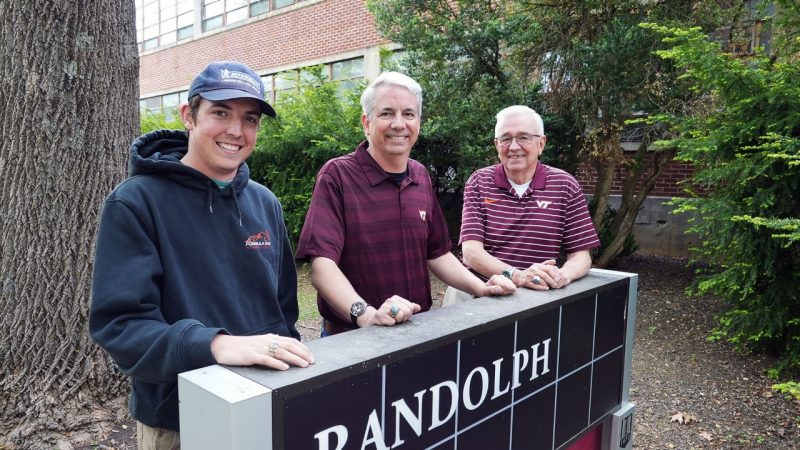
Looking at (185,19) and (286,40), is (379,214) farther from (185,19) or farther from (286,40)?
(185,19)

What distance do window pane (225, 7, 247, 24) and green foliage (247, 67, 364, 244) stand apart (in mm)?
9717

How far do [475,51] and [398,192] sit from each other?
196 inches

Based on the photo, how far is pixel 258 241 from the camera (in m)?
1.70

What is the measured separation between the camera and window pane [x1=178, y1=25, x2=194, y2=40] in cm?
2008

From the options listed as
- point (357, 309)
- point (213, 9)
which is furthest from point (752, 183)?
point (213, 9)

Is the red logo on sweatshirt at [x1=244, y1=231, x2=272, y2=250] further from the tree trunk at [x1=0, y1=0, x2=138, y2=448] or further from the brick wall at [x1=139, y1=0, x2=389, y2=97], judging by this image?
the brick wall at [x1=139, y1=0, x2=389, y2=97]

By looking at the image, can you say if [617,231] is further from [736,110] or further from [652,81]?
[736,110]

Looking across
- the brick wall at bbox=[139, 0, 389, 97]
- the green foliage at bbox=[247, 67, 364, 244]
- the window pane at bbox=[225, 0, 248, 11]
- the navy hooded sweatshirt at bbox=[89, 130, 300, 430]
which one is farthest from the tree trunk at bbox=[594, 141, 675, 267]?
the window pane at bbox=[225, 0, 248, 11]

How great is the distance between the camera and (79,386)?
3248 millimetres

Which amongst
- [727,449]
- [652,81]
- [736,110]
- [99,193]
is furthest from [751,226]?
[99,193]

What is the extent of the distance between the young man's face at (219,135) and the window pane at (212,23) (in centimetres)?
1864

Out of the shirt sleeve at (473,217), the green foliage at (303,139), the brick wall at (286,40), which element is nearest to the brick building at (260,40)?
the brick wall at (286,40)

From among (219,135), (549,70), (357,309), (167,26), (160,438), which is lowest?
(160,438)

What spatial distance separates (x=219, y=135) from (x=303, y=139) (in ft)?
21.8
